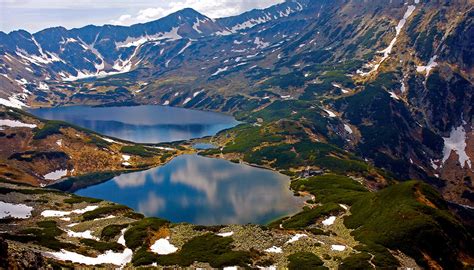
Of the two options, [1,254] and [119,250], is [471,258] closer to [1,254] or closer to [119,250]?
[119,250]

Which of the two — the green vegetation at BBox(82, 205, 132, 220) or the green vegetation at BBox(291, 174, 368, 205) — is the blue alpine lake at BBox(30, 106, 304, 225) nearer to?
the green vegetation at BBox(291, 174, 368, 205)

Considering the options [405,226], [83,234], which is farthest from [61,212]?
[405,226]

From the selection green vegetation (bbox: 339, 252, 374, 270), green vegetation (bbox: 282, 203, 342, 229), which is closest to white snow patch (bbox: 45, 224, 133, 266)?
green vegetation (bbox: 339, 252, 374, 270)

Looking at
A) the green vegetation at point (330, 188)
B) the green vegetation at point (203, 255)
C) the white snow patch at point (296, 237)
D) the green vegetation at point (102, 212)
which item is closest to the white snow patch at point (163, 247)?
the green vegetation at point (203, 255)

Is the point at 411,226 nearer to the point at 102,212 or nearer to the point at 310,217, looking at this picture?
the point at 310,217

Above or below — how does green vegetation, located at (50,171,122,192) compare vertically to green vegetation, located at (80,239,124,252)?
below

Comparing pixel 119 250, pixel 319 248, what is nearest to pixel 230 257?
pixel 319 248
